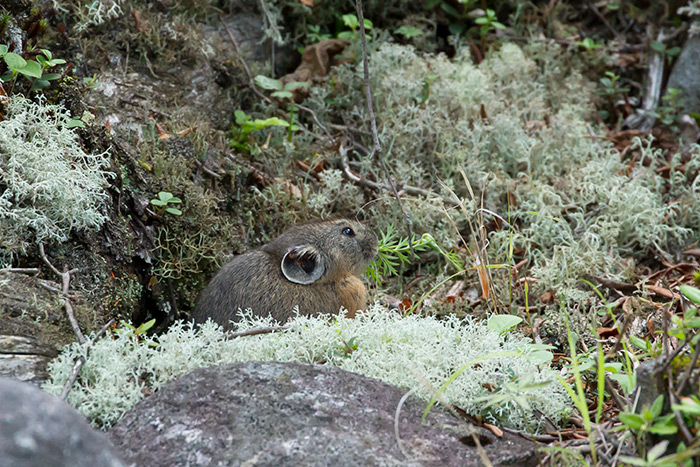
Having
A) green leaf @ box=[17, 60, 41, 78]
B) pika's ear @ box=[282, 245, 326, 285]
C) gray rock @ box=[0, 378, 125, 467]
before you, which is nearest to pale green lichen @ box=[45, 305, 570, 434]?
→ gray rock @ box=[0, 378, 125, 467]

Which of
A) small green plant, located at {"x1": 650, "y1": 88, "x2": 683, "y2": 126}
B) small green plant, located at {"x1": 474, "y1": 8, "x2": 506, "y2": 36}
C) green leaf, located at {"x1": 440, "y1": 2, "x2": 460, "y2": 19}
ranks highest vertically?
green leaf, located at {"x1": 440, "y1": 2, "x2": 460, "y2": 19}

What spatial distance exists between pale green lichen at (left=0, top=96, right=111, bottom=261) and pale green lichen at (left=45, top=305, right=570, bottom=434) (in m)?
0.95

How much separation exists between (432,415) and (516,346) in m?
0.93

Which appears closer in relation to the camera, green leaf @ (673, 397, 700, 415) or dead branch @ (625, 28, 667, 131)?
green leaf @ (673, 397, 700, 415)

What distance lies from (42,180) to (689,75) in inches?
259

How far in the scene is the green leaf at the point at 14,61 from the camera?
4410 mm

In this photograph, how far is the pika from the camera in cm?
506

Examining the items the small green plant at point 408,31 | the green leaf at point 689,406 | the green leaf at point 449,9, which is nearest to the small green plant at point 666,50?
the green leaf at point 449,9

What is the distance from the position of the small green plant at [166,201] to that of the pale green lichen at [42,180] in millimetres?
623

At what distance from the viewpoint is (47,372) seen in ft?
11.5

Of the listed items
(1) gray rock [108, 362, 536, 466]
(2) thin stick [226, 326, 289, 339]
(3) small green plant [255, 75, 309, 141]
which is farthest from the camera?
(3) small green plant [255, 75, 309, 141]

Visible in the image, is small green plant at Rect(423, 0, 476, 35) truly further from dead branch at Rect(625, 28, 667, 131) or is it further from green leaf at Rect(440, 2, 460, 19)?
dead branch at Rect(625, 28, 667, 131)

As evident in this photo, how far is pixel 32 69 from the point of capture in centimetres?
451

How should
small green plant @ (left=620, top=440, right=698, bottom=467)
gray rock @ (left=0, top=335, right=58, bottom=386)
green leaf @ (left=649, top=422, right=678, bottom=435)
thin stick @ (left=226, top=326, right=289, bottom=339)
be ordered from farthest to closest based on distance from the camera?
thin stick @ (left=226, top=326, right=289, bottom=339) → gray rock @ (left=0, top=335, right=58, bottom=386) → green leaf @ (left=649, top=422, right=678, bottom=435) → small green plant @ (left=620, top=440, right=698, bottom=467)
